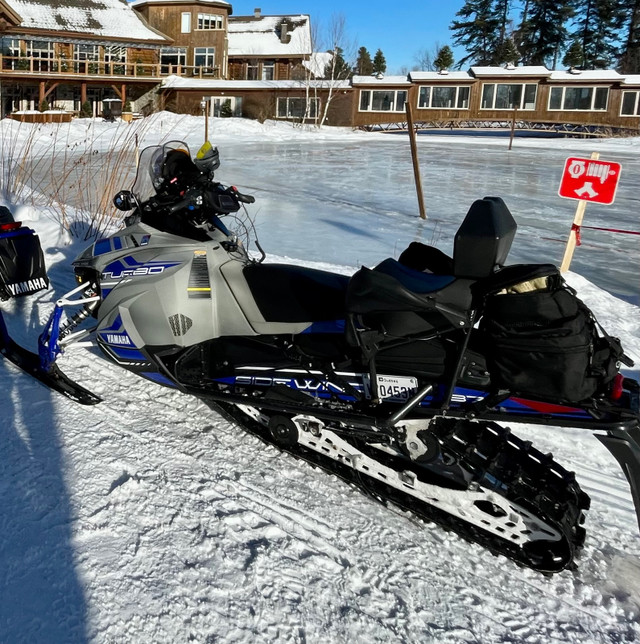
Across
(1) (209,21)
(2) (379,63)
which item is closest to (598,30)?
(2) (379,63)

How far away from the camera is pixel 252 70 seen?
4247 cm

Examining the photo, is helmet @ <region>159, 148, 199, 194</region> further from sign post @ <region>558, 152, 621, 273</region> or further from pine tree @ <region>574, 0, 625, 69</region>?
pine tree @ <region>574, 0, 625, 69</region>

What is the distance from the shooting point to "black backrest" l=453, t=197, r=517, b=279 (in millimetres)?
2107

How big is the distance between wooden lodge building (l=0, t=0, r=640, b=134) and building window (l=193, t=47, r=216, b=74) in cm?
107

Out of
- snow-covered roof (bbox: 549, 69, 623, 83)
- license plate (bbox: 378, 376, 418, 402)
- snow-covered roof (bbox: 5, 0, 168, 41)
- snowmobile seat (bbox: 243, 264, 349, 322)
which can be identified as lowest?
license plate (bbox: 378, 376, 418, 402)

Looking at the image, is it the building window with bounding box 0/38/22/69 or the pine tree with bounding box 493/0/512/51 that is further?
the pine tree with bounding box 493/0/512/51

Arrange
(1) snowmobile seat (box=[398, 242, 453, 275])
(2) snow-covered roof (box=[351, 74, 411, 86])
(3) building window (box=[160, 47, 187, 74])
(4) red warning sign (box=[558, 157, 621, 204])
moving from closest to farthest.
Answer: (1) snowmobile seat (box=[398, 242, 453, 275])
(4) red warning sign (box=[558, 157, 621, 204])
(2) snow-covered roof (box=[351, 74, 411, 86])
(3) building window (box=[160, 47, 187, 74])

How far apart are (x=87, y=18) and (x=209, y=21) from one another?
762cm

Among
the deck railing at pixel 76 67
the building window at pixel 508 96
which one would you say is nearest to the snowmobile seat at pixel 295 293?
the deck railing at pixel 76 67

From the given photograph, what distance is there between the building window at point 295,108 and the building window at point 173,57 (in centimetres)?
796

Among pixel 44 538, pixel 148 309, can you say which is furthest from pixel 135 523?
pixel 148 309

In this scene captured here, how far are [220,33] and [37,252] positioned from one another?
38437 mm

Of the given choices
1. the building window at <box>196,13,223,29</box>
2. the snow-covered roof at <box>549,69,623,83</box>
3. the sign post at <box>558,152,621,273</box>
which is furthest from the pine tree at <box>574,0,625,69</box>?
the sign post at <box>558,152,621,273</box>

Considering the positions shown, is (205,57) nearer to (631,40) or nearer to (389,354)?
(631,40)
